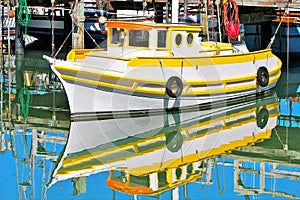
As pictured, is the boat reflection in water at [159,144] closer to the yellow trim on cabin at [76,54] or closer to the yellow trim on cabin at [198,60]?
the yellow trim on cabin at [198,60]

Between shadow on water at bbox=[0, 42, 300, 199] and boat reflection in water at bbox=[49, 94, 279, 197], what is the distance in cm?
2

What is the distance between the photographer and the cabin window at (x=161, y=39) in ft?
54.5

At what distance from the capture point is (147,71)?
1594 cm

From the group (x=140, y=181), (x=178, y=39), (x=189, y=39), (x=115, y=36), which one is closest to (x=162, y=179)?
(x=140, y=181)

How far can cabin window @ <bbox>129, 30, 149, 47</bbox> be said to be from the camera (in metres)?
16.6

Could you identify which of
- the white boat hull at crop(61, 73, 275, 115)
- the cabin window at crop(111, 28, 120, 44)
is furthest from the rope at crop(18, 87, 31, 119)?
the cabin window at crop(111, 28, 120, 44)

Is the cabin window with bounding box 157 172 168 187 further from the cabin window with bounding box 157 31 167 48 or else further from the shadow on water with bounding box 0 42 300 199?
the cabin window with bounding box 157 31 167 48

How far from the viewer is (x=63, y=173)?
1189 cm

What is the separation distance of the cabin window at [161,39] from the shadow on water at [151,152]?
176 cm

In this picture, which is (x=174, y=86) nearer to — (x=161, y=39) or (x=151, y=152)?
(x=161, y=39)

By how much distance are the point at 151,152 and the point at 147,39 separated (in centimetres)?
424

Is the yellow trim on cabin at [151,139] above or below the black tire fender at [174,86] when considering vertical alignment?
below

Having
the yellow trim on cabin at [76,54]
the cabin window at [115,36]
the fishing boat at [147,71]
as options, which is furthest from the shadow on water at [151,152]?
the cabin window at [115,36]

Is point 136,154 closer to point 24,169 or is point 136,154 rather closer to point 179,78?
point 24,169
